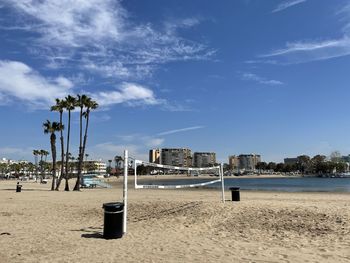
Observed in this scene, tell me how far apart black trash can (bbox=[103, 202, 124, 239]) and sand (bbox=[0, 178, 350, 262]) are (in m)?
0.19

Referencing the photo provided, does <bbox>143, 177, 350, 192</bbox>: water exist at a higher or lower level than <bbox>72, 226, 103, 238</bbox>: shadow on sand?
higher

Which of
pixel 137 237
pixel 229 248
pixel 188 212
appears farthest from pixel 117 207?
pixel 188 212

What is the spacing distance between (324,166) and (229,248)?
19351 centimetres

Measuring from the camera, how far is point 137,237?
10.4m

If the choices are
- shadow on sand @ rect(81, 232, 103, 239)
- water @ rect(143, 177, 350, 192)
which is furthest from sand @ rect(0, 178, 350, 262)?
water @ rect(143, 177, 350, 192)

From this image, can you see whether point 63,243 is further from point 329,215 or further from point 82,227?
point 329,215

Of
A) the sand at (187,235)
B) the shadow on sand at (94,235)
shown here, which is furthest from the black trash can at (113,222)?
the shadow on sand at (94,235)

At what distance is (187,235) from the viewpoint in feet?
34.9

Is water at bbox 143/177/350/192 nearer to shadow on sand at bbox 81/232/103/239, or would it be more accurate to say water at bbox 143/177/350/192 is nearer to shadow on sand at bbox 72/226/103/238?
shadow on sand at bbox 72/226/103/238

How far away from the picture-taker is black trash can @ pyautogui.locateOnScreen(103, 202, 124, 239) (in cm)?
1014

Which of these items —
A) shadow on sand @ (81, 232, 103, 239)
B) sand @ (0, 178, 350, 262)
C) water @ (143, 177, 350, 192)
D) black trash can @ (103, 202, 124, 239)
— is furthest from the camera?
water @ (143, 177, 350, 192)

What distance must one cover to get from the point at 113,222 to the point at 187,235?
1964mm

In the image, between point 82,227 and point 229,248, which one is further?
point 82,227

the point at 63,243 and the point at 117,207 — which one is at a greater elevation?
the point at 117,207
